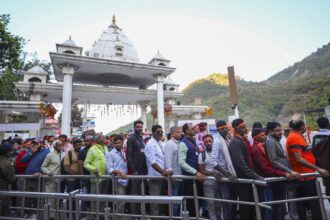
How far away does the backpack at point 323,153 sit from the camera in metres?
3.28

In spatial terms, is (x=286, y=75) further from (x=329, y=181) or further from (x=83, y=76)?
(x=329, y=181)

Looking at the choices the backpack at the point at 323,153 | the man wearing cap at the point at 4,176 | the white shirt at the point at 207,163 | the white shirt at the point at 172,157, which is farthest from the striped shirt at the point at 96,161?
the backpack at the point at 323,153

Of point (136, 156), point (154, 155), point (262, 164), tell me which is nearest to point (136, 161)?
point (136, 156)

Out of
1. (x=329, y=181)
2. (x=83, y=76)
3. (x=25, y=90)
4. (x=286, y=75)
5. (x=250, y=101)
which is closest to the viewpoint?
(x=329, y=181)

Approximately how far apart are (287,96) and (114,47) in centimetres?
4646

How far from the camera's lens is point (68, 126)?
1435cm

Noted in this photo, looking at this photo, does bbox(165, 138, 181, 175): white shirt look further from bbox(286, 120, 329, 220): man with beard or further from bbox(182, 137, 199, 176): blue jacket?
bbox(286, 120, 329, 220): man with beard

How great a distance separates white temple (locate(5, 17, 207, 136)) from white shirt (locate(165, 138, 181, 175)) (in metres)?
11.8

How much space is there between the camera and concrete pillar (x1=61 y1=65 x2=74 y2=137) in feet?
46.5

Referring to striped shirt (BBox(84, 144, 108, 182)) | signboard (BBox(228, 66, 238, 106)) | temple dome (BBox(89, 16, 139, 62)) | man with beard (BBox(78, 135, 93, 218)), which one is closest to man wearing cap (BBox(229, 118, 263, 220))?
striped shirt (BBox(84, 144, 108, 182))

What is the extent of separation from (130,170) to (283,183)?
2.83 metres

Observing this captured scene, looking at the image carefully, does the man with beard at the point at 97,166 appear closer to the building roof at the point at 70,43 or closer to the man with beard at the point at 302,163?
the man with beard at the point at 302,163

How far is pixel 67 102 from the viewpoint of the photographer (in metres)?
14.6

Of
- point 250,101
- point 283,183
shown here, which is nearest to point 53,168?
point 283,183
